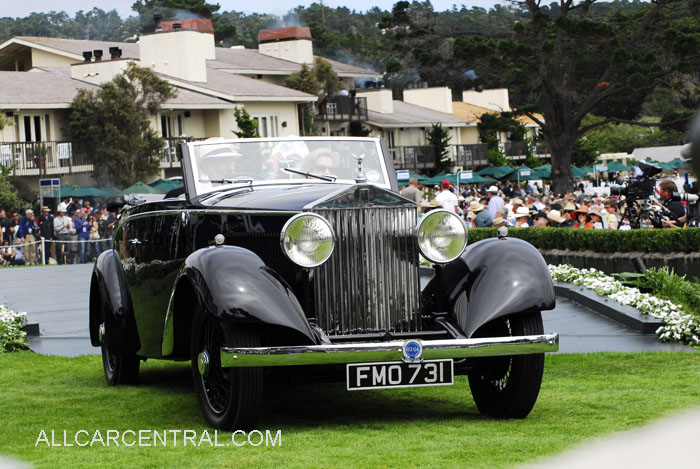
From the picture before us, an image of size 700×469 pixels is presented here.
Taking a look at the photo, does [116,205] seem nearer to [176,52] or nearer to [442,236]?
[442,236]

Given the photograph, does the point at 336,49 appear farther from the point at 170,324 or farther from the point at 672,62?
the point at 170,324

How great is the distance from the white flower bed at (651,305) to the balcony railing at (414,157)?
191 feet

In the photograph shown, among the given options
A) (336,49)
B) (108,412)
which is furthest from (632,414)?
(336,49)

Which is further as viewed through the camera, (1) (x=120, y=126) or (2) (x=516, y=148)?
(2) (x=516, y=148)

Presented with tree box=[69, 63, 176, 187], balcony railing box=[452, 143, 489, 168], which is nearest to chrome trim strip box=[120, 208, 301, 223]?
tree box=[69, 63, 176, 187]

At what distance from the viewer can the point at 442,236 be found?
6.66m

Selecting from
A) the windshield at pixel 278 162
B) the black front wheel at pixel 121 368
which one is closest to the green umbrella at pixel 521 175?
the black front wheel at pixel 121 368

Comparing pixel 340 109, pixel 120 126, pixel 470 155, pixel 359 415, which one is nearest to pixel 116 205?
pixel 359 415

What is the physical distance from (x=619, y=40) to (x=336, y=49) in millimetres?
52814

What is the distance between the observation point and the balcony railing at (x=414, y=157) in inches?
2869

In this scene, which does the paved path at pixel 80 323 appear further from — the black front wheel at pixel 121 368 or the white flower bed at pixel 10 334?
the black front wheel at pixel 121 368

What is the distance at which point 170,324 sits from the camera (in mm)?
7098

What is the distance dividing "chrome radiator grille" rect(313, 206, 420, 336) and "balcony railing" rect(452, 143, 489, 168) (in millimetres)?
72637

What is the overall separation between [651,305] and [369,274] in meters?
5.96
